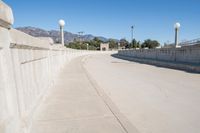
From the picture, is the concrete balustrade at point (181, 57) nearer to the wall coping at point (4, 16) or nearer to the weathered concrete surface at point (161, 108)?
the weathered concrete surface at point (161, 108)

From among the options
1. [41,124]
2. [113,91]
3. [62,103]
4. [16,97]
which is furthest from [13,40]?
[113,91]

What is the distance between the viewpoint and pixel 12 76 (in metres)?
2.52

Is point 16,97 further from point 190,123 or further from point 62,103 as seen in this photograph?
point 190,123

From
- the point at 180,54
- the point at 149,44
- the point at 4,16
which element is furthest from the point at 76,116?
the point at 149,44

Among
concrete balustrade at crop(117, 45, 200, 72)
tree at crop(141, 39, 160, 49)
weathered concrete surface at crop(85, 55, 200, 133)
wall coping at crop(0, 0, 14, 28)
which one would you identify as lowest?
weathered concrete surface at crop(85, 55, 200, 133)

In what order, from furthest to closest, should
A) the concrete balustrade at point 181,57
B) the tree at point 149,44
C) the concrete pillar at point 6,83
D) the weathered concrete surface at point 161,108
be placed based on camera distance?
the tree at point 149,44
the concrete balustrade at point 181,57
the weathered concrete surface at point 161,108
the concrete pillar at point 6,83

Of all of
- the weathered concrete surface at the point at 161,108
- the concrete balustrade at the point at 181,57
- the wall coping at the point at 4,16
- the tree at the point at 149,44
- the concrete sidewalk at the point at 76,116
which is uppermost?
the tree at the point at 149,44

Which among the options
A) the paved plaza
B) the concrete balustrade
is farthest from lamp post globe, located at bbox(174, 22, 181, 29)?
the paved plaza

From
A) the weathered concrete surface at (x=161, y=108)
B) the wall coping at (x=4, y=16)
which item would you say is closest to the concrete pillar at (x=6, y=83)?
the wall coping at (x=4, y=16)

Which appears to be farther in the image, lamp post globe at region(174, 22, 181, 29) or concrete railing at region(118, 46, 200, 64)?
lamp post globe at region(174, 22, 181, 29)

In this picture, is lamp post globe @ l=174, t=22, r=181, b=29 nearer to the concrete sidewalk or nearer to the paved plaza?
the paved plaza

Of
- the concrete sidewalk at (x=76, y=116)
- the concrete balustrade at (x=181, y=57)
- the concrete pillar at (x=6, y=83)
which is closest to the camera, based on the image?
the concrete pillar at (x=6, y=83)

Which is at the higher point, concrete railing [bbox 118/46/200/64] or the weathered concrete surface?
concrete railing [bbox 118/46/200/64]

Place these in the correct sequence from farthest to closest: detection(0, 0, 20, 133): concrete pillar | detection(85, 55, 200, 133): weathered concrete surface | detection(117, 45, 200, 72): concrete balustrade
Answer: detection(117, 45, 200, 72): concrete balustrade
detection(85, 55, 200, 133): weathered concrete surface
detection(0, 0, 20, 133): concrete pillar
